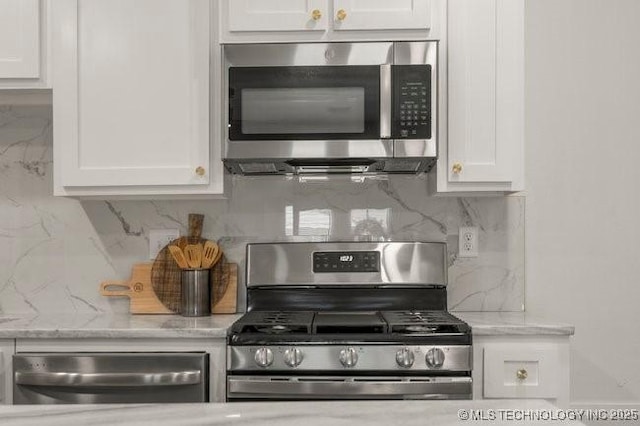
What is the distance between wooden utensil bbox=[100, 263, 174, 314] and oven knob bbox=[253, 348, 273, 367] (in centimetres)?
71

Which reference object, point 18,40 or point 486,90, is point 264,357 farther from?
point 18,40

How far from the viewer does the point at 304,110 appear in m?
2.31

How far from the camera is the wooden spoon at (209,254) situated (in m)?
2.60

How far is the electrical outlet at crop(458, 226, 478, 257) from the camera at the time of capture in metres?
2.70

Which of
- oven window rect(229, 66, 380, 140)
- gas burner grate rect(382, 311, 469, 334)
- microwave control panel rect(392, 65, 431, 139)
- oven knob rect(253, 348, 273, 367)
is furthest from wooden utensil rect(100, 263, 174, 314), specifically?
microwave control panel rect(392, 65, 431, 139)

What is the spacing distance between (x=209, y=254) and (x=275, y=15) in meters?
0.97

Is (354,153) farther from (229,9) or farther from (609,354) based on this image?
(609,354)

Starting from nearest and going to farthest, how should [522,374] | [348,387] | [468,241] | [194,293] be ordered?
1. [348,387]
2. [522,374]
3. [194,293]
4. [468,241]

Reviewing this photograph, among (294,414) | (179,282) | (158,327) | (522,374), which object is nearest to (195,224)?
(179,282)

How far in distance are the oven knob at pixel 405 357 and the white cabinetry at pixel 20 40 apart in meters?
1.63

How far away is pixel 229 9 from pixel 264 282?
104 centimetres

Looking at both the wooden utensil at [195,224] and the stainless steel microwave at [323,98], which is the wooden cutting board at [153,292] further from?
the stainless steel microwave at [323,98]

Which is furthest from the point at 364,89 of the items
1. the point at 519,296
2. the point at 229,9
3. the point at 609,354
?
the point at 609,354

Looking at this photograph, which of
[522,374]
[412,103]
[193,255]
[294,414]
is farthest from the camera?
[193,255]
